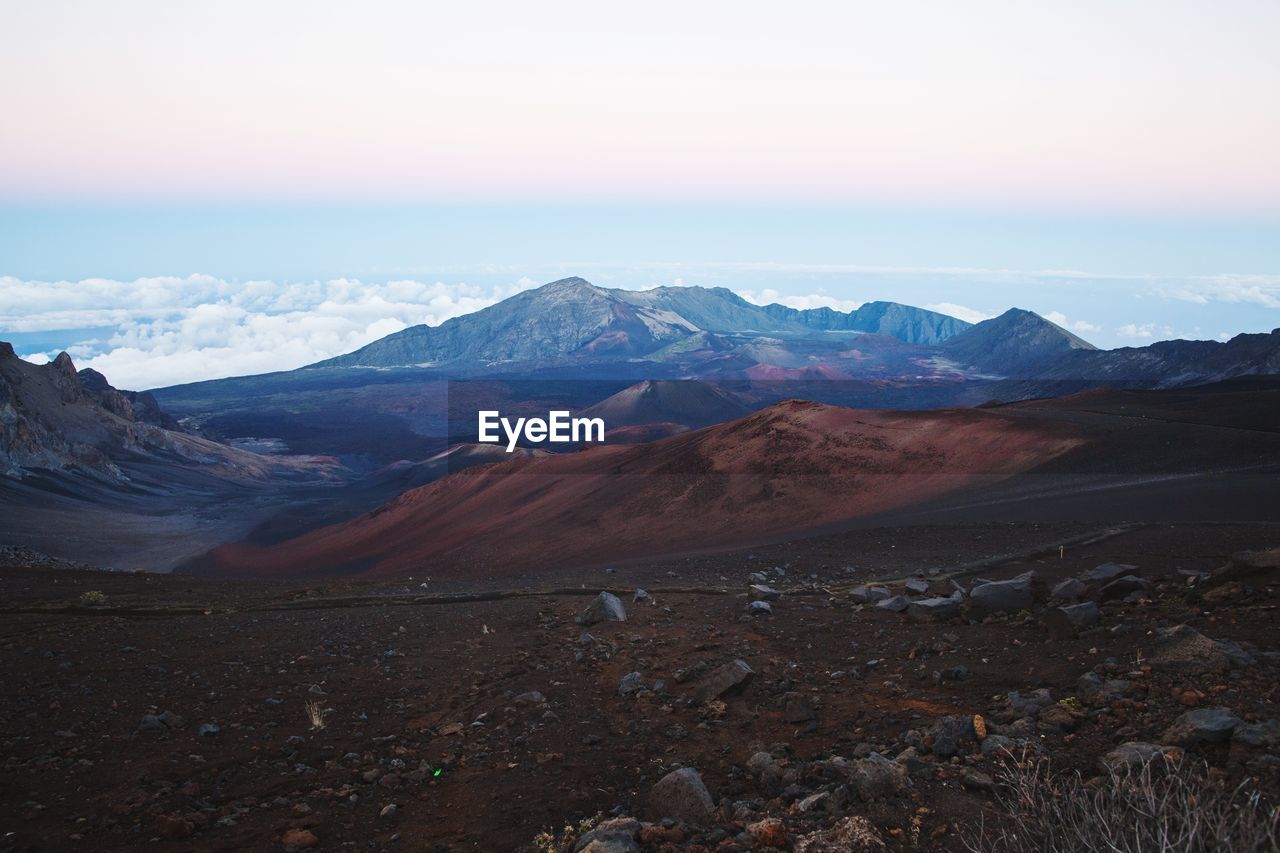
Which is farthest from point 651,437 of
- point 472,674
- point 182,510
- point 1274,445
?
point 472,674

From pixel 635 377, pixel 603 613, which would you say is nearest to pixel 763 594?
pixel 603 613

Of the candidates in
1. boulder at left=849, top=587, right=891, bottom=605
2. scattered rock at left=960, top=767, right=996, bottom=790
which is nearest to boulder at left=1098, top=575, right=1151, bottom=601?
boulder at left=849, top=587, right=891, bottom=605

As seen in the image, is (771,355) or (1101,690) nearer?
(1101,690)

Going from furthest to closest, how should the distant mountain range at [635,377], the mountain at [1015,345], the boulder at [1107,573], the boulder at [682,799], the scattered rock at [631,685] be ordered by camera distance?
the mountain at [1015,345]
the distant mountain range at [635,377]
the boulder at [1107,573]
the scattered rock at [631,685]
the boulder at [682,799]

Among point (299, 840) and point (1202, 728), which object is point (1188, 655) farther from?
point (299, 840)

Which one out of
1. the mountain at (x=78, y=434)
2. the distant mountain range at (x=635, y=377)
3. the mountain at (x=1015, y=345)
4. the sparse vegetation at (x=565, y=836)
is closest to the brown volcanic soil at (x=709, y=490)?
the sparse vegetation at (x=565, y=836)

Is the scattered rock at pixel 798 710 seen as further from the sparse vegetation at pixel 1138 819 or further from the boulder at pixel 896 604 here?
the boulder at pixel 896 604
